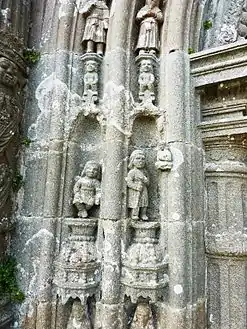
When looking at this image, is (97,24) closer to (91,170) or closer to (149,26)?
(149,26)

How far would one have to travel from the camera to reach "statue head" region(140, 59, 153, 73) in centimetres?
239

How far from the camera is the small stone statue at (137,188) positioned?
2.19 meters

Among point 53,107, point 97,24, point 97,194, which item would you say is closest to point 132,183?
point 97,194

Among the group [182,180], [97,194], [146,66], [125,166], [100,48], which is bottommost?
[97,194]

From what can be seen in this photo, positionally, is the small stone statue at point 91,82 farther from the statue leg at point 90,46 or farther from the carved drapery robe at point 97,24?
the carved drapery robe at point 97,24

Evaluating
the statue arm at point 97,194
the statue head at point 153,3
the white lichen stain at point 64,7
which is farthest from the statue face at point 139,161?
the white lichen stain at point 64,7

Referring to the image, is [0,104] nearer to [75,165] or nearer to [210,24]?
[75,165]

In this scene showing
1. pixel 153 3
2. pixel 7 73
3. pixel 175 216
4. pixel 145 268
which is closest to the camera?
pixel 145 268

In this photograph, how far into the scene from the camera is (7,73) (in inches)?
87.8

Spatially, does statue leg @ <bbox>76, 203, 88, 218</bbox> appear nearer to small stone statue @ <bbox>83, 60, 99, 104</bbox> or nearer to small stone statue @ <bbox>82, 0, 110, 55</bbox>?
small stone statue @ <bbox>83, 60, 99, 104</bbox>

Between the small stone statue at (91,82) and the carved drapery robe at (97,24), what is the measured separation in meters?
0.23

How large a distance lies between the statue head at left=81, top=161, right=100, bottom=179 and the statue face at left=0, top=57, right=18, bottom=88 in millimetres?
861

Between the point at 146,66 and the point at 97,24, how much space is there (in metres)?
0.61

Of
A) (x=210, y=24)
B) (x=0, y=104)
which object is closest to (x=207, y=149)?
(x=210, y=24)
